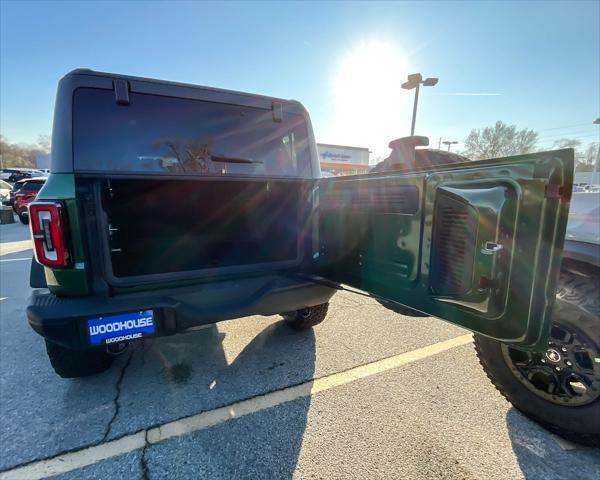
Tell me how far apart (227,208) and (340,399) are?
2125 millimetres

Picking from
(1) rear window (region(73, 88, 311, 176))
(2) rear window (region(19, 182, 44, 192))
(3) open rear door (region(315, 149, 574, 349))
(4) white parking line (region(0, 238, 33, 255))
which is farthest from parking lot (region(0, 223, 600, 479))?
(2) rear window (region(19, 182, 44, 192))

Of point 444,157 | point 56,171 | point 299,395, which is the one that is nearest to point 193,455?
point 299,395

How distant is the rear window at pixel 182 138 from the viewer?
2.08 metres

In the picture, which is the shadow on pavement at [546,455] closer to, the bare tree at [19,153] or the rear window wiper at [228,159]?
the rear window wiper at [228,159]

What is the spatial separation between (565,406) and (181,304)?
250 cm

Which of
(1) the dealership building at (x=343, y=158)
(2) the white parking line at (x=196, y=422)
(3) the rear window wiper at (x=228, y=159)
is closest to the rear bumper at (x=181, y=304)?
(2) the white parking line at (x=196, y=422)

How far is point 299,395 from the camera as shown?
2369 mm

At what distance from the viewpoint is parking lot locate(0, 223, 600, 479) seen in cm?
178

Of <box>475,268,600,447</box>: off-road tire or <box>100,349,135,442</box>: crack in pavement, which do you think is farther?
<box>100,349,135,442</box>: crack in pavement

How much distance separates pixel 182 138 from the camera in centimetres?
239

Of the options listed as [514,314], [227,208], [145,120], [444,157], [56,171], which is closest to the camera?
[514,314]

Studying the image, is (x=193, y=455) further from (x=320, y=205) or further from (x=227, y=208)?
(x=227, y=208)

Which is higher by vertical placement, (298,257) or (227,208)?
(227,208)

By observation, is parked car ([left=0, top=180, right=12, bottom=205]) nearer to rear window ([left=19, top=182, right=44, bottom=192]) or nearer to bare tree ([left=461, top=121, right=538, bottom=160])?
rear window ([left=19, top=182, right=44, bottom=192])
